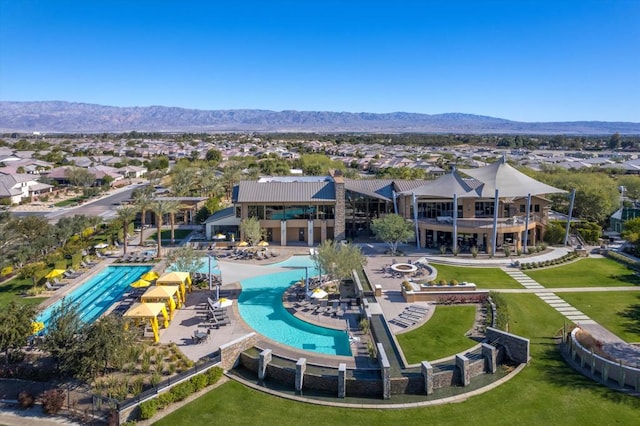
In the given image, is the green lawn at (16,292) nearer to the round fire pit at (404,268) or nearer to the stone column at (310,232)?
the stone column at (310,232)

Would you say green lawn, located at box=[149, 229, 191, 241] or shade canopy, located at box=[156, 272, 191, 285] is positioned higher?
shade canopy, located at box=[156, 272, 191, 285]

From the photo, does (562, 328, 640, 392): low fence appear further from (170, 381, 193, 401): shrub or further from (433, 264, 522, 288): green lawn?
(170, 381, 193, 401): shrub

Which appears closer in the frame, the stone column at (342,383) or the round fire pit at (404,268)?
the stone column at (342,383)

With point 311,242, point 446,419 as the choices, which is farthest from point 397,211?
point 446,419

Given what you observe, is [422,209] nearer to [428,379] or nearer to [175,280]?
[175,280]

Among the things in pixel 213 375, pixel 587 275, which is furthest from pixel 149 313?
pixel 587 275

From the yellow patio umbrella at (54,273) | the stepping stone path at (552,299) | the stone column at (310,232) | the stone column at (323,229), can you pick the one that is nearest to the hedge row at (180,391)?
the yellow patio umbrella at (54,273)

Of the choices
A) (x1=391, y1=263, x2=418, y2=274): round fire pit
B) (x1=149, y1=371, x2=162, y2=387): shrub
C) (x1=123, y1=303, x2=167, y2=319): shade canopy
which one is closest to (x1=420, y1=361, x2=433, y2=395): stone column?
(x1=149, y1=371, x2=162, y2=387): shrub
